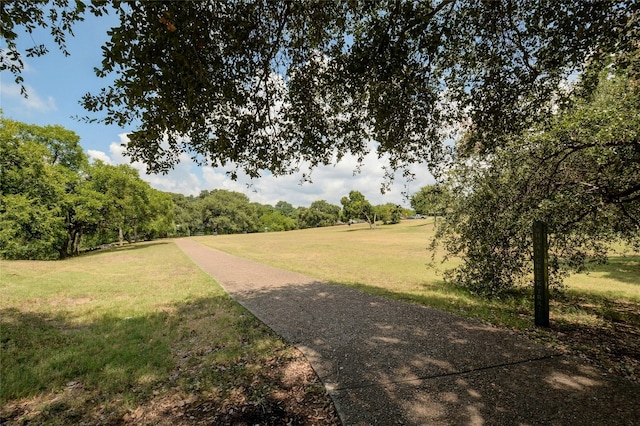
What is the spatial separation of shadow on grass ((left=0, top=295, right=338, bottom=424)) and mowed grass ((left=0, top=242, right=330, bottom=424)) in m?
0.02

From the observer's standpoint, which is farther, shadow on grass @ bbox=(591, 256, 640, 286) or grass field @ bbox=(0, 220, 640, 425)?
shadow on grass @ bbox=(591, 256, 640, 286)

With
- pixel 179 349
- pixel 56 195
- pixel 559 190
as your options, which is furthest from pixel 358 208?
pixel 179 349

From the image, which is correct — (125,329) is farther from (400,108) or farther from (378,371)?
(400,108)

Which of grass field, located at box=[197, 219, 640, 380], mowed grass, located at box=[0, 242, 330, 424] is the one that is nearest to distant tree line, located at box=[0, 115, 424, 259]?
grass field, located at box=[197, 219, 640, 380]

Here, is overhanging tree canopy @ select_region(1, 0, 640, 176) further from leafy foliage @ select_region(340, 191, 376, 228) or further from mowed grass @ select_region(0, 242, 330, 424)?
leafy foliage @ select_region(340, 191, 376, 228)

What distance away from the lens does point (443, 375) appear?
13.8ft

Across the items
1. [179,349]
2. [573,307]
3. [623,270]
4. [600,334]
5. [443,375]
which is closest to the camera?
[443,375]

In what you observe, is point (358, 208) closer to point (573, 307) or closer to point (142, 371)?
point (573, 307)

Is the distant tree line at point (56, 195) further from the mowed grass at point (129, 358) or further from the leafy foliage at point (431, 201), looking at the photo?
the mowed grass at point (129, 358)

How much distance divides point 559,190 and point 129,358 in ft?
31.5

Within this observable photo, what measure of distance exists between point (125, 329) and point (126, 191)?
3326 centimetres

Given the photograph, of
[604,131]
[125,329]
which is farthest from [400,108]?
[125,329]

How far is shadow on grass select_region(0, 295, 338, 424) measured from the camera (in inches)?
149

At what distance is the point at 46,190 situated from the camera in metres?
25.1
